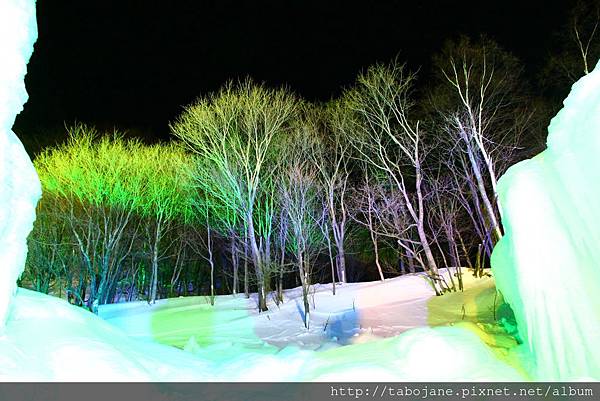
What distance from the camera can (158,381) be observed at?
5.13 metres

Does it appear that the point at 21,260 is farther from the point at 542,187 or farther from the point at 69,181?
the point at 69,181

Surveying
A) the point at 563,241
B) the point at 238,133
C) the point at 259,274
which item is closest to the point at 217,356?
the point at 563,241

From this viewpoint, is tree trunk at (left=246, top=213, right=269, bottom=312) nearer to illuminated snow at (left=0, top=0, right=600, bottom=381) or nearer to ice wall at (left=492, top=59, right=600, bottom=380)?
illuminated snow at (left=0, top=0, right=600, bottom=381)

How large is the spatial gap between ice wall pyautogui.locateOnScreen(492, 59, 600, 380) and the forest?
32.6 ft

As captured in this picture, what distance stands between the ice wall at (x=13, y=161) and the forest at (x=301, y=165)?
10021 millimetres

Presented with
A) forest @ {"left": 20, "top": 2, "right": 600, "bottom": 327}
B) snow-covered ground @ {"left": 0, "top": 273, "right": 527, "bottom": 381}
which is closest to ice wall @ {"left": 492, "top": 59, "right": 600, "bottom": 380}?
snow-covered ground @ {"left": 0, "top": 273, "right": 527, "bottom": 381}

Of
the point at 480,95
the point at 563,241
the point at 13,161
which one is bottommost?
the point at 563,241

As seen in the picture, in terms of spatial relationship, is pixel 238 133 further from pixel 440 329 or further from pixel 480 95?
pixel 440 329

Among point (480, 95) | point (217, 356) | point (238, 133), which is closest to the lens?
point (217, 356)

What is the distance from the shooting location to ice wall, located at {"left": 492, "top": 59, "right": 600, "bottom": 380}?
4562 millimetres

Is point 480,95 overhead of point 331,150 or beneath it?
beneath

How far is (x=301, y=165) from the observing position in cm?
1850

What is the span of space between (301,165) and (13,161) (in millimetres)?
13812
